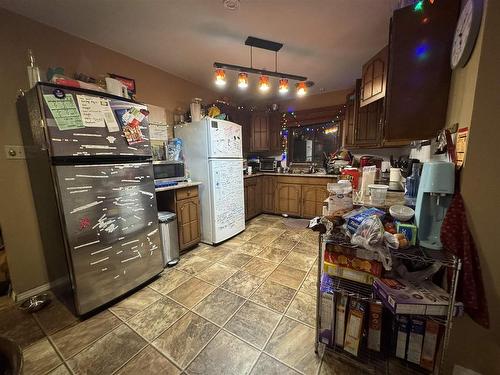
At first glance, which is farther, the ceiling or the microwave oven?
the microwave oven

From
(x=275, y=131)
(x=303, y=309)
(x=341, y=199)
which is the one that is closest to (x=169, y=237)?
(x=303, y=309)

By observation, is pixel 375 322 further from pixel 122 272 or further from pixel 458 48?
pixel 122 272

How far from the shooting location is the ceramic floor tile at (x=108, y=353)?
113 centimetres

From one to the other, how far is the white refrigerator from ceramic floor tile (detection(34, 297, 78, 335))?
4.91 ft

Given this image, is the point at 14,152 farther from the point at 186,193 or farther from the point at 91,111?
the point at 186,193

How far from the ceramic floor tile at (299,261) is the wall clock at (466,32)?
6.37ft

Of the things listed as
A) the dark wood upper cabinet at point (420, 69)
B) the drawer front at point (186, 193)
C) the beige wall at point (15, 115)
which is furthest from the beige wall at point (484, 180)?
the beige wall at point (15, 115)

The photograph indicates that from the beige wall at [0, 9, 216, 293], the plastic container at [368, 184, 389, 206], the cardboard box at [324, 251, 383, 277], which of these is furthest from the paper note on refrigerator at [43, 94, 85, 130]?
the plastic container at [368, 184, 389, 206]

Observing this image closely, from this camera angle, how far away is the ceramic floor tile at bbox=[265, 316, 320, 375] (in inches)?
44.6

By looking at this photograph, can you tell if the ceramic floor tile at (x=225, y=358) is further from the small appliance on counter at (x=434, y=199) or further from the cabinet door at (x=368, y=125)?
the cabinet door at (x=368, y=125)

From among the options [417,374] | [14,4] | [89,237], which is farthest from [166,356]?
[14,4]

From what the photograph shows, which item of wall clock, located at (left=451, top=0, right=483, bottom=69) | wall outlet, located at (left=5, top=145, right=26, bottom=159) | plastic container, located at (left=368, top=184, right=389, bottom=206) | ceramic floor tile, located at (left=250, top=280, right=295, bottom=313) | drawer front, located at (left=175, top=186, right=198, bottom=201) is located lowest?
ceramic floor tile, located at (left=250, top=280, right=295, bottom=313)

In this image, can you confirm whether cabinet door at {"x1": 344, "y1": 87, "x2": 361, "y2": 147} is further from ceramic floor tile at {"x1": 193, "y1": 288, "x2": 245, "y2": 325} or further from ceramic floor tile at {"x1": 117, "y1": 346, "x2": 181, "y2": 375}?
ceramic floor tile at {"x1": 117, "y1": 346, "x2": 181, "y2": 375}

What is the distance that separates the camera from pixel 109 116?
1518 millimetres
